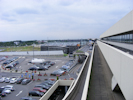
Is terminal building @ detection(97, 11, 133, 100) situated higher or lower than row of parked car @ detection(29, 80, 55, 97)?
higher

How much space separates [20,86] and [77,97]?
7699 millimetres

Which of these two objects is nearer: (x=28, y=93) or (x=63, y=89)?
(x=28, y=93)

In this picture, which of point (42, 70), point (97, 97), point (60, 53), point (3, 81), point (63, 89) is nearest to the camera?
point (97, 97)

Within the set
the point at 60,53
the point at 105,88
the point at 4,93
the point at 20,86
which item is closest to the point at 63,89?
the point at 20,86

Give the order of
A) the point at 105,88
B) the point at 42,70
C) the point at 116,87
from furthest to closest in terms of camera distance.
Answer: the point at 42,70 → the point at 105,88 → the point at 116,87

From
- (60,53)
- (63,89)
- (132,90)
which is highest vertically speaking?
(132,90)

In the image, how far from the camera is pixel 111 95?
4605 mm

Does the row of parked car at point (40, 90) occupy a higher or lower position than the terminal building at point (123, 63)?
lower

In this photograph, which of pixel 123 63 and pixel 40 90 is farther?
pixel 40 90

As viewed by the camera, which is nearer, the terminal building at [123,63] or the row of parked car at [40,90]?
the terminal building at [123,63]

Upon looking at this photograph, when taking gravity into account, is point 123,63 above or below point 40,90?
above

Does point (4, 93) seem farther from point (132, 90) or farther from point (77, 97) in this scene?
point (132, 90)

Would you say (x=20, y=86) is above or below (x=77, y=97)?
below

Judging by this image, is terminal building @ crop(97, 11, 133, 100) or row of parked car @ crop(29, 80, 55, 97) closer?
terminal building @ crop(97, 11, 133, 100)
